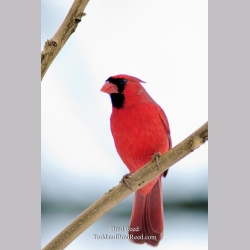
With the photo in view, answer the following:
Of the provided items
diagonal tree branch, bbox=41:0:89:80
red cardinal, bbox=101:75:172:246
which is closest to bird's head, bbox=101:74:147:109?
red cardinal, bbox=101:75:172:246

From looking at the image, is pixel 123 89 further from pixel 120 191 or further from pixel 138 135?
pixel 120 191

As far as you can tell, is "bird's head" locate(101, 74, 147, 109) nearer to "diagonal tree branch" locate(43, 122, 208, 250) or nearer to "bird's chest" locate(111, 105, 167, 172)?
"bird's chest" locate(111, 105, 167, 172)

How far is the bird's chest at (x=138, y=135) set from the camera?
2.97 metres

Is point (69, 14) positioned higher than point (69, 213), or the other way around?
point (69, 14)

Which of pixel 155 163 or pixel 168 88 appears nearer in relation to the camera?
pixel 155 163

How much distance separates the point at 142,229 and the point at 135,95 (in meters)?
0.79

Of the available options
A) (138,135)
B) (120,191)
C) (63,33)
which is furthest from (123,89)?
(120,191)

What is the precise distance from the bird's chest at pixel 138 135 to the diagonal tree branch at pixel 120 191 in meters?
0.17

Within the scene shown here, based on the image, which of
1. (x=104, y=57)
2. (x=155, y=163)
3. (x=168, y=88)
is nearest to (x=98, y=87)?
(x=104, y=57)

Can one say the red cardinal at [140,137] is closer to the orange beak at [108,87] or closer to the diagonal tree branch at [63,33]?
the orange beak at [108,87]

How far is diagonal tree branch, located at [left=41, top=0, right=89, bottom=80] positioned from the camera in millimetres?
2893

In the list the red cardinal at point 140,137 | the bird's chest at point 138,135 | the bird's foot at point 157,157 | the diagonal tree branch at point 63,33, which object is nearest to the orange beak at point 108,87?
the red cardinal at point 140,137

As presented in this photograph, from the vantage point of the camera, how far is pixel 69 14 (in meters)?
2.92

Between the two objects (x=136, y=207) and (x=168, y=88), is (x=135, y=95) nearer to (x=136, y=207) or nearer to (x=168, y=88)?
→ (x=168, y=88)
